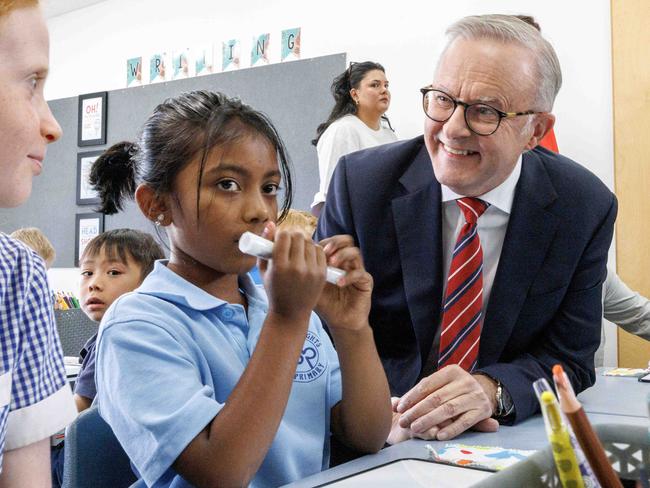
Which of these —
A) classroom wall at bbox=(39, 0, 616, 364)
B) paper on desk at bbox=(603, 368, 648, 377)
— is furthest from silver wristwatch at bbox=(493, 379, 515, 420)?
classroom wall at bbox=(39, 0, 616, 364)

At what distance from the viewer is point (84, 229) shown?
5.41 meters

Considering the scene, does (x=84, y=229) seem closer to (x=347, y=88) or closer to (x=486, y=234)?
(x=347, y=88)

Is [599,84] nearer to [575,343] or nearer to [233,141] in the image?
[575,343]

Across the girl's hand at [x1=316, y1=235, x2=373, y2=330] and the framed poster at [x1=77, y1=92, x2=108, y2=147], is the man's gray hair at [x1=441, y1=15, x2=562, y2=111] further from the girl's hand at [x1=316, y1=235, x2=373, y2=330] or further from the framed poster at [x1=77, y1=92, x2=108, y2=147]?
the framed poster at [x1=77, y1=92, x2=108, y2=147]

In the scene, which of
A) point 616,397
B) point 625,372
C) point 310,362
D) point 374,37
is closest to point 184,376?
point 310,362

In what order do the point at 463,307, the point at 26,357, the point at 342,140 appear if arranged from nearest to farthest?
1. the point at 26,357
2. the point at 463,307
3. the point at 342,140

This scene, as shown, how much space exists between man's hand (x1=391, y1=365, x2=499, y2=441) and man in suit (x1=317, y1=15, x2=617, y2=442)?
0.19 metres

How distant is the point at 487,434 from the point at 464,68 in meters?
0.68

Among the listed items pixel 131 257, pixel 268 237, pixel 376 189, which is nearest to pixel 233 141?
pixel 268 237

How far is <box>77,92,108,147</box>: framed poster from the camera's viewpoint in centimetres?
539

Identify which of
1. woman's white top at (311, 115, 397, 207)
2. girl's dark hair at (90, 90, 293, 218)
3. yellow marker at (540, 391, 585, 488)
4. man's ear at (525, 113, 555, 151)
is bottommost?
yellow marker at (540, 391, 585, 488)

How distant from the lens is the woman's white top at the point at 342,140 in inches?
146

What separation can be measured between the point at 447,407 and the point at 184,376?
39 cm

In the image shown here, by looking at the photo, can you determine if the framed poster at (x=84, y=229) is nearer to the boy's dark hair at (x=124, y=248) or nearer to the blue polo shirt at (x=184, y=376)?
the boy's dark hair at (x=124, y=248)
